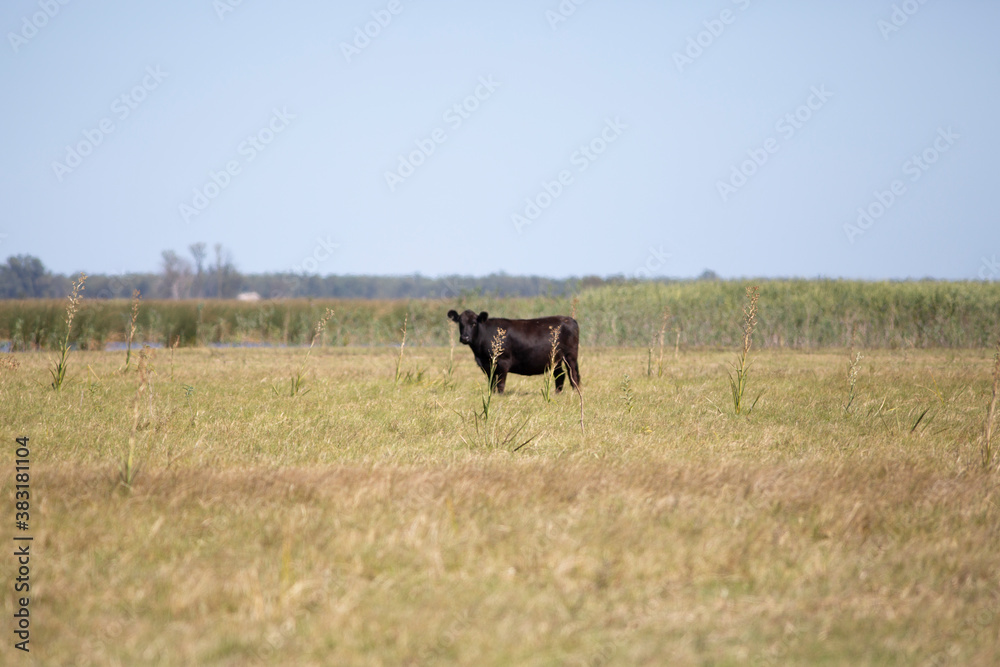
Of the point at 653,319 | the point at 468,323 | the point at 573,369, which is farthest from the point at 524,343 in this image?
the point at 653,319

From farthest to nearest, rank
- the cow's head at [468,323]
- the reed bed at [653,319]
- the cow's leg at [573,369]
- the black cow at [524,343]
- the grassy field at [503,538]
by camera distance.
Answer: the reed bed at [653,319], the cow's head at [468,323], the black cow at [524,343], the cow's leg at [573,369], the grassy field at [503,538]

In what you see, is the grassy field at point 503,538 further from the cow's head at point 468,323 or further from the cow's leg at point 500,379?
the cow's head at point 468,323

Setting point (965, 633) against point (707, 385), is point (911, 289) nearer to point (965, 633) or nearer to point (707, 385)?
point (707, 385)

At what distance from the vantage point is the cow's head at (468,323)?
12.3m

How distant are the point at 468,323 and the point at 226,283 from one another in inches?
3297

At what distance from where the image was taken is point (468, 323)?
1244 cm

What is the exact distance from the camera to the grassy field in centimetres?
328

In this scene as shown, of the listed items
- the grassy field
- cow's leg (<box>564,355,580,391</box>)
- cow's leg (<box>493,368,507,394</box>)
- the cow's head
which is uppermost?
the cow's head

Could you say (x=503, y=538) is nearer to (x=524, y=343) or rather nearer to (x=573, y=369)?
(x=573, y=369)

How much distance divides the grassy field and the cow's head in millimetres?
3509

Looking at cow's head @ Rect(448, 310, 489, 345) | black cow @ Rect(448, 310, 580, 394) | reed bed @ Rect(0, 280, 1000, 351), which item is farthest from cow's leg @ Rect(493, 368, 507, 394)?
reed bed @ Rect(0, 280, 1000, 351)

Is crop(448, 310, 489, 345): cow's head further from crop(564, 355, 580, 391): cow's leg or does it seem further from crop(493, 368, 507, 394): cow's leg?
crop(564, 355, 580, 391): cow's leg

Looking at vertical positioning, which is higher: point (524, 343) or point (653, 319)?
point (653, 319)

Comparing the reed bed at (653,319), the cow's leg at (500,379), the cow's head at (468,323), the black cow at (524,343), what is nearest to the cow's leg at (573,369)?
the black cow at (524,343)
